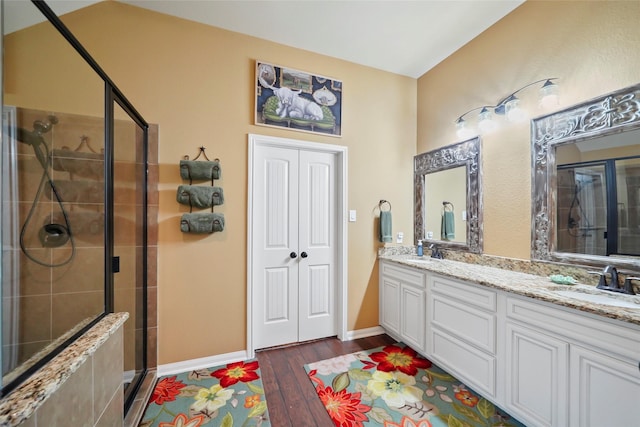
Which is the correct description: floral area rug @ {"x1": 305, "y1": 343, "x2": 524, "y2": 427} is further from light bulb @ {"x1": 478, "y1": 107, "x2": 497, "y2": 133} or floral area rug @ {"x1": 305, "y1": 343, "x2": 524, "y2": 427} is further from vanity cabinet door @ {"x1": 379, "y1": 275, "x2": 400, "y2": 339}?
light bulb @ {"x1": 478, "y1": 107, "x2": 497, "y2": 133}

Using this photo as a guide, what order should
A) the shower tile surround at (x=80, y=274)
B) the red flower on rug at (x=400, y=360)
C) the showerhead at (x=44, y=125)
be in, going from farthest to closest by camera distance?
1. the red flower on rug at (x=400, y=360)
2. the showerhead at (x=44, y=125)
3. the shower tile surround at (x=80, y=274)

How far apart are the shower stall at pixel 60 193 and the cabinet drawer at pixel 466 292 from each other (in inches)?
89.8

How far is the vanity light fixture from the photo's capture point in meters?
1.74

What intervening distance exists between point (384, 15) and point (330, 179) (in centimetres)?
152

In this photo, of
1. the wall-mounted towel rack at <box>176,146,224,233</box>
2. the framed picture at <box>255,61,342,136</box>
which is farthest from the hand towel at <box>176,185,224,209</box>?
the framed picture at <box>255,61,342,136</box>

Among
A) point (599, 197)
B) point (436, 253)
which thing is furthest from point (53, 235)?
point (599, 197)

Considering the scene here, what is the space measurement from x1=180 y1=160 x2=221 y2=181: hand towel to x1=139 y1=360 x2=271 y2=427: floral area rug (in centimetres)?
167

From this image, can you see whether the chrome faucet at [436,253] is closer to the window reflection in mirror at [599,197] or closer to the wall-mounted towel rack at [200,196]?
the window reflection in mirror at [599,197]

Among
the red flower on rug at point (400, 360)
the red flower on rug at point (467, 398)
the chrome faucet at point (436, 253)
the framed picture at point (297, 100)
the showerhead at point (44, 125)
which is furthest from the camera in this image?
the chrome faucet at point (436, 253)

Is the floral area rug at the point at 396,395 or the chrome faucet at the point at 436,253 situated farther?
the chrome faucet at the point at 436,253

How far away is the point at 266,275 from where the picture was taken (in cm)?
244

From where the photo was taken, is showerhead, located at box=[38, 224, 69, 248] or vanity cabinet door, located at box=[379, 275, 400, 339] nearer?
showerhead, located at box=[38, 224, 69, 248]

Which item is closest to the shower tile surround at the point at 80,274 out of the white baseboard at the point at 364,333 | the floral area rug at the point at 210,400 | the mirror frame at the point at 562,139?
the floral area rug at the point at 210,400

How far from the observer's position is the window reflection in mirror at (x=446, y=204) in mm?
2455
